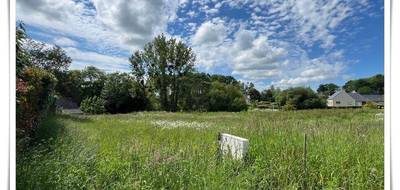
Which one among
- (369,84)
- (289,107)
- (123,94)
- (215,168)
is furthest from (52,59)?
(369,84)

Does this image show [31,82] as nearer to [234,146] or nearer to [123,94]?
[234,146]

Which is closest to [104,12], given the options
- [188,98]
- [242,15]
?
[242,15]

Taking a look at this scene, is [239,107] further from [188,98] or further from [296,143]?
[296,143]

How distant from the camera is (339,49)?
97.5 inches

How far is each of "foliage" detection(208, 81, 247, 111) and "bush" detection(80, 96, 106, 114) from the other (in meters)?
3.37

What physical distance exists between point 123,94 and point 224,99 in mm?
3913

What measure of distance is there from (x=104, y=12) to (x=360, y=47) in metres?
1.99

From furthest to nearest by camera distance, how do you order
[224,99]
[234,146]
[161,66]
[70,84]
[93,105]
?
[93,105] < [224,99] < [70,84] < [161,66] < [234,146]

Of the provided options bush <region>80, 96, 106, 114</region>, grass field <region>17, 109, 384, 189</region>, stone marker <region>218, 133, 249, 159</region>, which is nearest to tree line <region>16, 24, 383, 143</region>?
bush <region>80, 96, 106, 114</region>

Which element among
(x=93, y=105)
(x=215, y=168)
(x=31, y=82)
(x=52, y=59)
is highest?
(x=52, y=59)

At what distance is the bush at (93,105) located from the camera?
8.56 m

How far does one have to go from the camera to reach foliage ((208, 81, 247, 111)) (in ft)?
23.7

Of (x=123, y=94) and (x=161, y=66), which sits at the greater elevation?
(x=161, y=66)

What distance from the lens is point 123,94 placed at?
10.5 m
